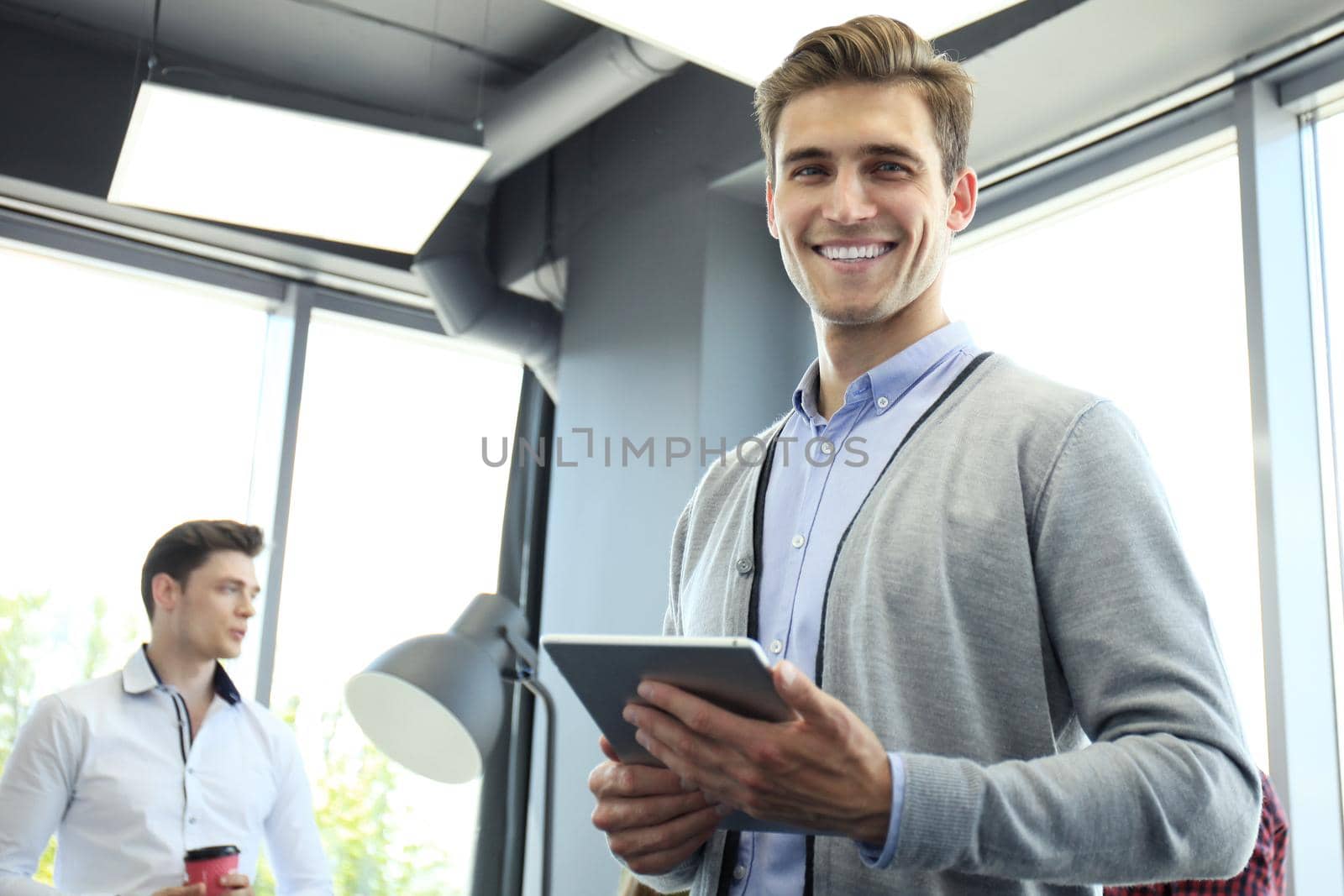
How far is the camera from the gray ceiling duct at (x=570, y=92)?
3361 millimetres

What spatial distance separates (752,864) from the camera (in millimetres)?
1122

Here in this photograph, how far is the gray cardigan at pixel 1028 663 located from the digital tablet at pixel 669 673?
11 centimetres

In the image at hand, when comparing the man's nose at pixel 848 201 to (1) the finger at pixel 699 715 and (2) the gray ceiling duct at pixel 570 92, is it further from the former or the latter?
(2) the gray ceiling duct at pixel 570 92

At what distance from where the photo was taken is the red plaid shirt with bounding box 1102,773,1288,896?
5.22 ft

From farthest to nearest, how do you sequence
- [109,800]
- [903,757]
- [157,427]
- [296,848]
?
[157,427]
[296,848]
[109,800]
[903,757]

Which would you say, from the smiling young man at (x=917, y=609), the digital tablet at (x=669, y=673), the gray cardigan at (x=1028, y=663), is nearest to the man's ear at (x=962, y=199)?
the smiling young man at (x=917, y=609)

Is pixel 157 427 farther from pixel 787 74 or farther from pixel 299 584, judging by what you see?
pixel 787 74

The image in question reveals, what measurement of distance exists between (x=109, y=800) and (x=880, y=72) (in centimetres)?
241

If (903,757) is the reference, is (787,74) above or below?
above

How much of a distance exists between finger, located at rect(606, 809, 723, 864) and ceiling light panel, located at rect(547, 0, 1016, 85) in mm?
1673

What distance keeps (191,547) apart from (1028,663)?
9.30 ft

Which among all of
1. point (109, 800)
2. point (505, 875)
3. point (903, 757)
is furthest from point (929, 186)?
point (505, 875)

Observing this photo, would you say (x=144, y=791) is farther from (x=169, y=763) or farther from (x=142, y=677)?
(x=142, y=677)

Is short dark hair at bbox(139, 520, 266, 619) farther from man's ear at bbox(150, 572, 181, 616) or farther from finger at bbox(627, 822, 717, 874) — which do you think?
finger at bbox(627, 822, 717, 874)
